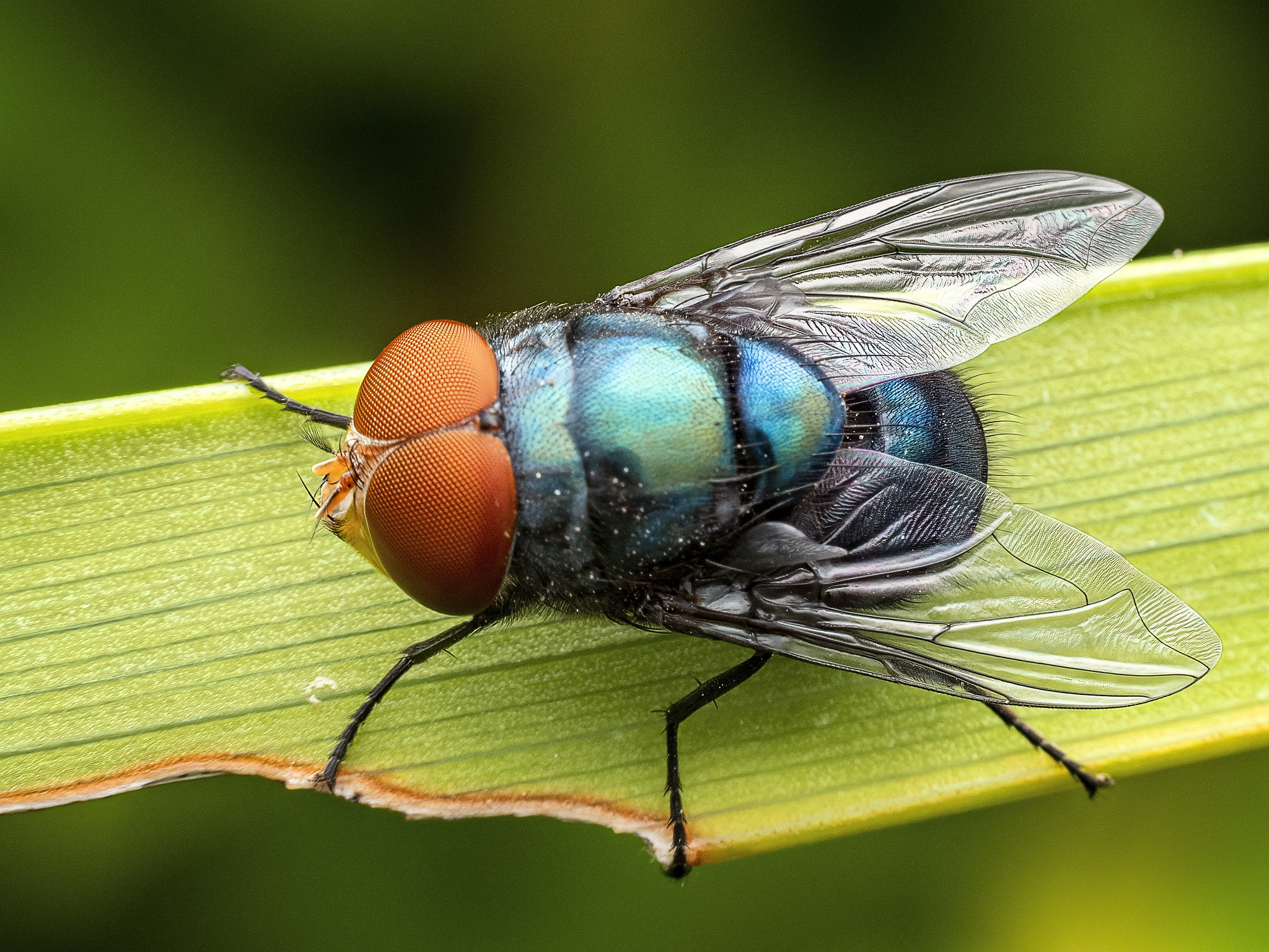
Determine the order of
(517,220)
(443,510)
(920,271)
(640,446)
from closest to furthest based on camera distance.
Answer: (443,510) → (640,446) → (920,271) → (517,220)

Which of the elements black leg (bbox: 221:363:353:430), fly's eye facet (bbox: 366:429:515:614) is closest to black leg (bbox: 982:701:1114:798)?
fly's eye facet (bbox: 366:429:515:614)

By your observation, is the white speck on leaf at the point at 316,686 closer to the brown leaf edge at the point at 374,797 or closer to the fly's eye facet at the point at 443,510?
the brown leaf edge at the point at 374,797

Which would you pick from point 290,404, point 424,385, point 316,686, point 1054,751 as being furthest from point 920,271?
point 316,686

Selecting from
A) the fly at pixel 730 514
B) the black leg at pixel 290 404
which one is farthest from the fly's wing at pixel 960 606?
the black leg at pixel 290 404

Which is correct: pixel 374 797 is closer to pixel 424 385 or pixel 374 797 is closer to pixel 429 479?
pixel 429 479

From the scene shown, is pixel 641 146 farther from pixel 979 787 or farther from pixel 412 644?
pixel 979 787

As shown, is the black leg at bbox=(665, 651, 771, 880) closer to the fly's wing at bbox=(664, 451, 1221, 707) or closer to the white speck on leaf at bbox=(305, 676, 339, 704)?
the fly's wing at bbox=(664, 451, 1221, 707)

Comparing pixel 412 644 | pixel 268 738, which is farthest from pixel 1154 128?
pixel 268 738
